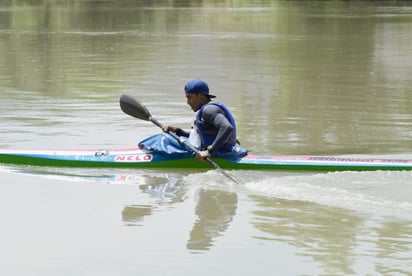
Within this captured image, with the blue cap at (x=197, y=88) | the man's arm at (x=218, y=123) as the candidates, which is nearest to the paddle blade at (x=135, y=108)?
the blue cap at (x=197, y=88)

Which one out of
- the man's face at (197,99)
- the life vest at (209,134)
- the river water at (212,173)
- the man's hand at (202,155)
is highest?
the man's face at (197,99)

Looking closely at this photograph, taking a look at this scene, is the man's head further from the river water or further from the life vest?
the river water

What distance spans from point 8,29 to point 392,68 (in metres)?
17.6

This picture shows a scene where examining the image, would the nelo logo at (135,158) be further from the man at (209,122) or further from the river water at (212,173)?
the man at (209,122)

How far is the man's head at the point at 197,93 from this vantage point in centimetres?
1109

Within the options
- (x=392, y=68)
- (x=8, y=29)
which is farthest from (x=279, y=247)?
(x=8, y=29)

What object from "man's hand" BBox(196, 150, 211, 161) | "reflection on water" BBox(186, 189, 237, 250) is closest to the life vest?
"man's hand" BBox(196, 150, 211, 161)

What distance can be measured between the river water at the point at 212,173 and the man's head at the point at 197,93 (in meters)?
0.76

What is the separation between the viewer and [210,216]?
9.66 meters

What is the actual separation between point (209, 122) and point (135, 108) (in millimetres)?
1198

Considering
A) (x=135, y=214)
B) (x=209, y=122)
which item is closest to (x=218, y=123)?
(x=209, y=122)

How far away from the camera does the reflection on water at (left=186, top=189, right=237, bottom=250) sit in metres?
8.73

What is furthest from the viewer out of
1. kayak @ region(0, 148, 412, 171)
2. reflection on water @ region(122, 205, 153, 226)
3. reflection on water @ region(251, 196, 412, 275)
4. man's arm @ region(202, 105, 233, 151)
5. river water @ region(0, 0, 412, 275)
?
kayak @ region(0, 148, 412, 171)

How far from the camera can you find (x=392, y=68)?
2348 centimetres
